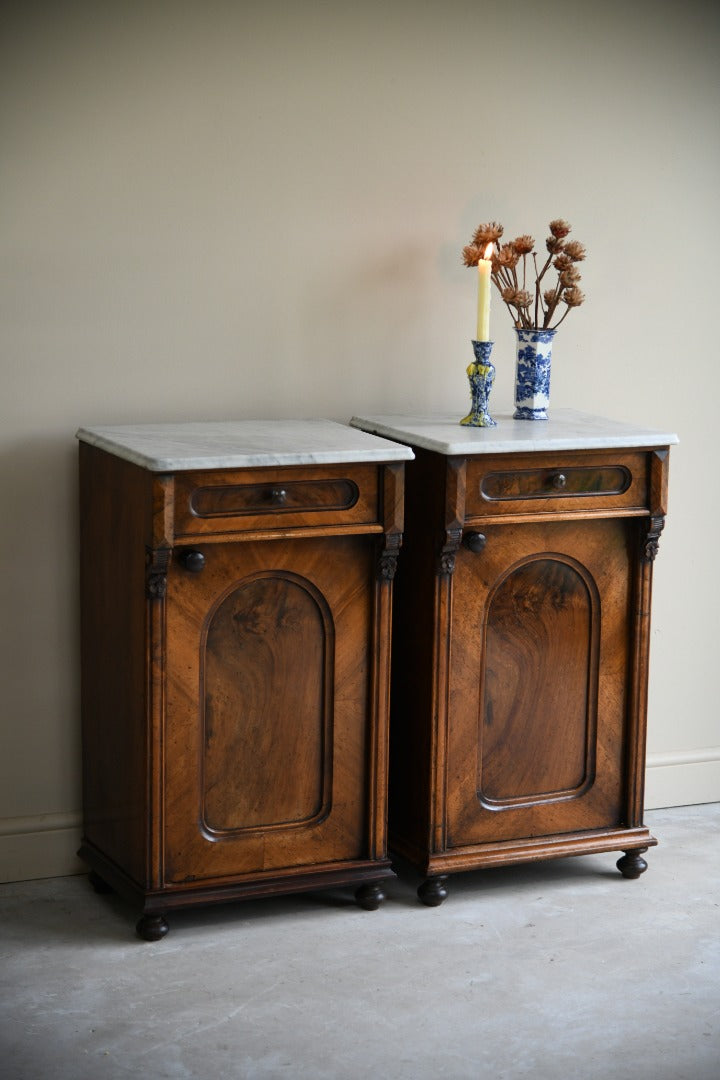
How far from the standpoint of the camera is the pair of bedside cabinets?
2.71 m

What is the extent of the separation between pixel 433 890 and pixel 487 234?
1.42 metres

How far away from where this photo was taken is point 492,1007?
258 centimetres

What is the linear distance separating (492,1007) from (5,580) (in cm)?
135

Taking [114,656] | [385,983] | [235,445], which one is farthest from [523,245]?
[385,983]

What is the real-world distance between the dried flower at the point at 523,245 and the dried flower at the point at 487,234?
0.22ft

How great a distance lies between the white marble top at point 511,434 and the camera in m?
2.81

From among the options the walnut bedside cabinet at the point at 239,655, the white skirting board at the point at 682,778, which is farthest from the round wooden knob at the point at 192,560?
the white skirting board at the point at 682,778

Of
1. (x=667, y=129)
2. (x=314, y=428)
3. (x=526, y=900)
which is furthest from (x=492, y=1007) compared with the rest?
(x=667, y=129)

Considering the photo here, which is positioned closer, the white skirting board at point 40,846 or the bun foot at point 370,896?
the bun foot at point 370,896

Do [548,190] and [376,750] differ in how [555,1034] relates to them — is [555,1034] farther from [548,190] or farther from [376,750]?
[548,190]

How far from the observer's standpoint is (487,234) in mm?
3021

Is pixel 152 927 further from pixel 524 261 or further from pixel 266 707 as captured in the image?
pixel 524 261

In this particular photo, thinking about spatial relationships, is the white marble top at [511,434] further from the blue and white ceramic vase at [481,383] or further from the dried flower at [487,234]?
the dried flower at [487,234]

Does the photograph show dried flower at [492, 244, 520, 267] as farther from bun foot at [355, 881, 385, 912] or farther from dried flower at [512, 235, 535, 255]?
bun foot at [355, 881, 385, 912]
